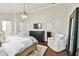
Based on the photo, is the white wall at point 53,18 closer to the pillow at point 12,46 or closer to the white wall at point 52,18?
the white wall at point 52,18

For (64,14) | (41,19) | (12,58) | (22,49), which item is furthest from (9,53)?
(64,14)

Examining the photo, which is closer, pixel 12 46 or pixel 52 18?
pixel 12 46

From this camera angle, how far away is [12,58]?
4.43ft

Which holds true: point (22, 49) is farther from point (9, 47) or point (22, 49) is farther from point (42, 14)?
point (42, 14)

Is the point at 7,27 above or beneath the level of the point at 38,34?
above

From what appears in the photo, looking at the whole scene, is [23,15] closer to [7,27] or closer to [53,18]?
[7,27]

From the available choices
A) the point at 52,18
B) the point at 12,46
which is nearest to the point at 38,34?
the point at 52,18

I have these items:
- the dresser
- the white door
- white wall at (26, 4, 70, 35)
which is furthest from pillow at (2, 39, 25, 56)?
white wall at (26, 4, 70, 35)

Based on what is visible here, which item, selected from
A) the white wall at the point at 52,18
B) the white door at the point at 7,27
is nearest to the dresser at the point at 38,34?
the white wall at the point at 52,18

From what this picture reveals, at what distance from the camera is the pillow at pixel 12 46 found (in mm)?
1928

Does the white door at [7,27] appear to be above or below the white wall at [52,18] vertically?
below

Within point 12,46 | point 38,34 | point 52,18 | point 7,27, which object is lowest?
point 12,46

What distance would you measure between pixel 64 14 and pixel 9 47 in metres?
1.23

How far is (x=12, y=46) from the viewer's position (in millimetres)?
1995
